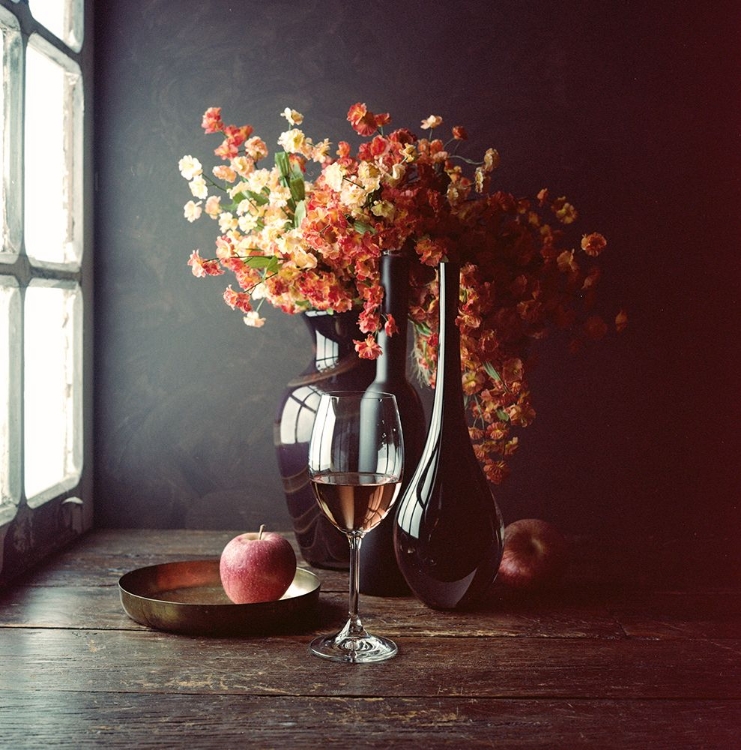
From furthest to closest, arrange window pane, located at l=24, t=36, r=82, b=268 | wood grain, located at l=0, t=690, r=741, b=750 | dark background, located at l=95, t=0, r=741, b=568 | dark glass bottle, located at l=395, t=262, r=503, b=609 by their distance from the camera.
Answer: dark background, located at l=95, t=0, r=741, b=568
window pane, located at l=24, t=36, r=82, b=268
dark glass bottle, located at l=395, t=262, r=503, b=609
wood grain, located at l=0, t=690, r=741, b=750

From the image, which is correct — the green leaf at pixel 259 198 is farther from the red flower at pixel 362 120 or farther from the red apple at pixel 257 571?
the red apple at pixel 257 571

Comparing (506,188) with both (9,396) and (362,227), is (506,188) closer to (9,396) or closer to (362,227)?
(362,227)

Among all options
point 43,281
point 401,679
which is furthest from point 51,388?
point 401,679

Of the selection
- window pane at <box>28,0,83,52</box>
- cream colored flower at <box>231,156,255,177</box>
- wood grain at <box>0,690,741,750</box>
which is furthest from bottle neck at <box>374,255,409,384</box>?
window pane at <box>28,0,83,52</box>

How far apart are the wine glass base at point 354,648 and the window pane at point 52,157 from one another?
0.68 metres

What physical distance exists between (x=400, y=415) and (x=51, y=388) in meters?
0.59

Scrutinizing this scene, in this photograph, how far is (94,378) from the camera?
149 cm

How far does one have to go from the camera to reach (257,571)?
3.23ft

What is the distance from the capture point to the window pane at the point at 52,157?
125 cm

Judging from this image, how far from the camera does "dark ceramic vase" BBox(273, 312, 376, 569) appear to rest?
118cm

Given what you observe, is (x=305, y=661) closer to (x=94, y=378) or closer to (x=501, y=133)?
(x=94, y=378)

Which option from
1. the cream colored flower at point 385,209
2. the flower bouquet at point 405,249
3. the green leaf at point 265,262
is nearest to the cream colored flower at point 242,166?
the flower bouquet at point 405,249

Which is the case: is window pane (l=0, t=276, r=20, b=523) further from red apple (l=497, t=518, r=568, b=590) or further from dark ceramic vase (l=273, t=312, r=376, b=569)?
red apple (l=497, t=518, r=568, b=590)

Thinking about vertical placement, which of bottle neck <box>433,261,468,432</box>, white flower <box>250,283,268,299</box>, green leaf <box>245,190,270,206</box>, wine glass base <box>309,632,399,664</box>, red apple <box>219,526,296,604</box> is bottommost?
wine glass base <box>309,632,399,664</box>
